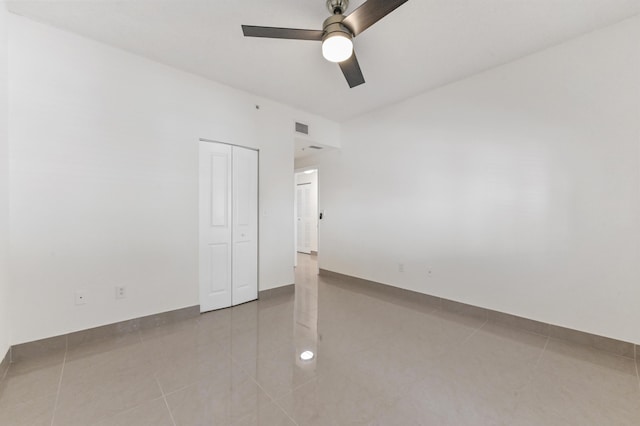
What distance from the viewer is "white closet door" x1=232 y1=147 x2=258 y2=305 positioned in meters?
3.48

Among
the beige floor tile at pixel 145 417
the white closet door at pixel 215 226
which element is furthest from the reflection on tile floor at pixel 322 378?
the white closet door at pixel 215 226

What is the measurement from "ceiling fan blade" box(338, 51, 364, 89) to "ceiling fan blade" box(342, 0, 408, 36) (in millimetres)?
237

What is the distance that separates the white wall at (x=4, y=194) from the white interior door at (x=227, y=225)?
1.53m

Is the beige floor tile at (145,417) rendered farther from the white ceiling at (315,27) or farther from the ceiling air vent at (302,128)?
the ceiling air vent at (302,128)

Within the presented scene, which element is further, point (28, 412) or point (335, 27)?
point (335, 27)

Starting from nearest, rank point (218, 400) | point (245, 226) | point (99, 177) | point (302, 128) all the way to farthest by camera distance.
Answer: point (218, 400) → point (99, 177) → point (245, 226) → point (302, 128)

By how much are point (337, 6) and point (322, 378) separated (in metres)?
2.81

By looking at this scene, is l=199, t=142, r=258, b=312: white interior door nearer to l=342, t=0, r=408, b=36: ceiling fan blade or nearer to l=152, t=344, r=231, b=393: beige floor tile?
l=152, t=344, r=231, b=393: beige floor tile

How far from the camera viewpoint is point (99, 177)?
251 centimetres

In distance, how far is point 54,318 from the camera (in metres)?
2.29

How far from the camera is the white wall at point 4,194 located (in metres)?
1.97

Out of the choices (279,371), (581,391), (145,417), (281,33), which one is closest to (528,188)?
(581,391)

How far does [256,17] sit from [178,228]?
2293 mm

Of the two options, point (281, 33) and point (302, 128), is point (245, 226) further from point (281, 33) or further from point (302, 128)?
point (281, 33)
